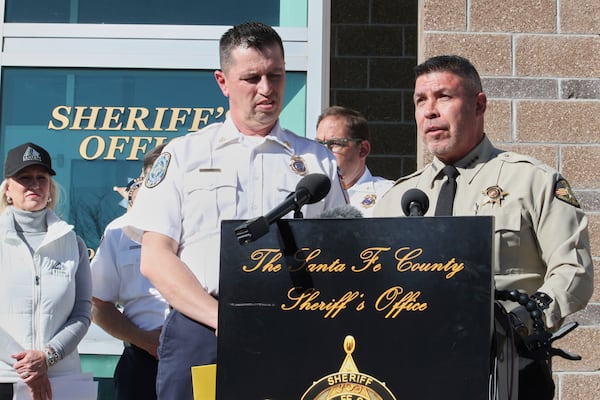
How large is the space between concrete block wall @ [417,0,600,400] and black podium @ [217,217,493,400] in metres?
3.14

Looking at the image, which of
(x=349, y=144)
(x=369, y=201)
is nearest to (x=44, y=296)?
(x=369, y=201)

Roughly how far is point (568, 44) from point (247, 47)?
2.73 metres

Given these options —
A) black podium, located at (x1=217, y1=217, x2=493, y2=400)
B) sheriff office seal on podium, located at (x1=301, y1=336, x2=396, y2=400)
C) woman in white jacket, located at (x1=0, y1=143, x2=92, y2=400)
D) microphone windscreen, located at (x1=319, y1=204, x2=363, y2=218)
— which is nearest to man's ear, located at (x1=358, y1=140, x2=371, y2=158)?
woman in white jacket, located at (x1=0, y1=143, x2=92, y2=400)

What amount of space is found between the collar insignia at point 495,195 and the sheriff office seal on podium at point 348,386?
0.96 meters

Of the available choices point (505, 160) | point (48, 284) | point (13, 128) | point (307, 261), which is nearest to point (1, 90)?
point (13, 128)

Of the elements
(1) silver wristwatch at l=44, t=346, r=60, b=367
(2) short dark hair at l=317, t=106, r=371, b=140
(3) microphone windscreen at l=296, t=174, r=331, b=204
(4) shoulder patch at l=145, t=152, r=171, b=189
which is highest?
(2) short dark hair at l=317, t=106, r=371, b=140

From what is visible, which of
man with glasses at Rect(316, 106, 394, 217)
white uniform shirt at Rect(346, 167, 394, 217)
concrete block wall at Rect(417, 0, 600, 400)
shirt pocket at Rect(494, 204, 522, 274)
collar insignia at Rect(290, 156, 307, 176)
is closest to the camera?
shirt pocket at Rect(494, 204, 522, 274)

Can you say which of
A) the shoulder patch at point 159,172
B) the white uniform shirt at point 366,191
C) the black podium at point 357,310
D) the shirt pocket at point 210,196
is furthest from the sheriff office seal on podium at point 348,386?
the white uniform shirt at point 366,191

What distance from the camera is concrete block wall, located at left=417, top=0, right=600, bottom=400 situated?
224 inches

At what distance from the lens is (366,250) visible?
253 cm

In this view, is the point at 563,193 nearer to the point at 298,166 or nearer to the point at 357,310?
the point at 298,166

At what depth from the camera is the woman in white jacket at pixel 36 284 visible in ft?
15.0

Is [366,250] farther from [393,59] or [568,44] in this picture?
[393,59]

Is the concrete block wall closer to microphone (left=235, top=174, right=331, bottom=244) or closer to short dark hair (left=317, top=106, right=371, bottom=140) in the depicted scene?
short dark hair (left=317, top=106, right=371, bottom=140)
